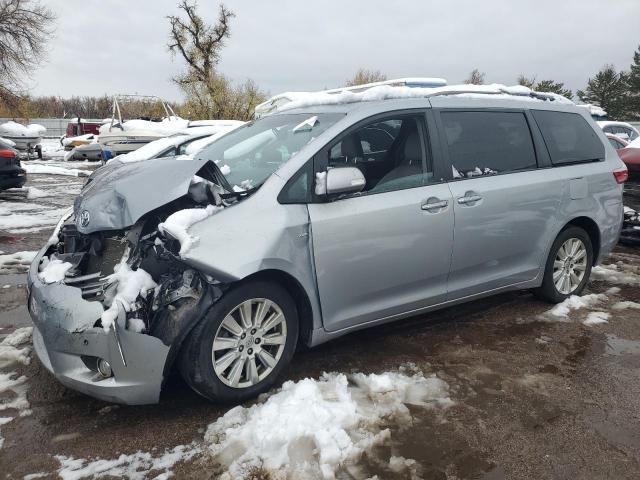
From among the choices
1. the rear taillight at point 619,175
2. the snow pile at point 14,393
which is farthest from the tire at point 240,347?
the rear taillight at point 619,175

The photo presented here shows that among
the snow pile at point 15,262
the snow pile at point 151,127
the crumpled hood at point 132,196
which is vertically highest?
the snow pile at point 151,127

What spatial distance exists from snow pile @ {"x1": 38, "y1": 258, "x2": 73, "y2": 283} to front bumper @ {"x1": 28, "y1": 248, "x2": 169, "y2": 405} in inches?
6.3

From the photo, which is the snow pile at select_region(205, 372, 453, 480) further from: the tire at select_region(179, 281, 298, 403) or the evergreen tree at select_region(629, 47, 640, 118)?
the evergreen tree at select_region(629, 47, 640, 118)

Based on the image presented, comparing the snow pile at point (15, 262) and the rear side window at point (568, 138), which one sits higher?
the rear side window at point (568, 138)

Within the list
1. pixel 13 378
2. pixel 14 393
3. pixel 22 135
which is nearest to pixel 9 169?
pixel 13 378

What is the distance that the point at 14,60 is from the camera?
24781mm

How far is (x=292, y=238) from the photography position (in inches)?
119

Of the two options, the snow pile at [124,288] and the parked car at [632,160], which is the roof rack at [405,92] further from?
the parked car at [632,160]

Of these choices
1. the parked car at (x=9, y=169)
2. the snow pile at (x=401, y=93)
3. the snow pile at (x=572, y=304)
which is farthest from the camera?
the parked car at (x=9, y=169)

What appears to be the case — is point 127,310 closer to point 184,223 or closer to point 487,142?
point 184,223

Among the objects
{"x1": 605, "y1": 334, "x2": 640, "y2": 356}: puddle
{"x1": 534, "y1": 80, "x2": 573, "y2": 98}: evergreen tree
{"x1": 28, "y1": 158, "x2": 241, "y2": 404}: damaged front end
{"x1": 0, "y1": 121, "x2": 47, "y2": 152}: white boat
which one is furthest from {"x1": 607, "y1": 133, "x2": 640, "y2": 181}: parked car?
{"x1": 534, "y1": 80, "x2": 573, "y2": 98}: evergreen tree

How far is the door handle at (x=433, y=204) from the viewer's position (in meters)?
3.53

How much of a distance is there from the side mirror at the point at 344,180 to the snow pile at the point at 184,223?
666 millimetres

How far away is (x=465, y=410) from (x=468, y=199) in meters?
1.49
